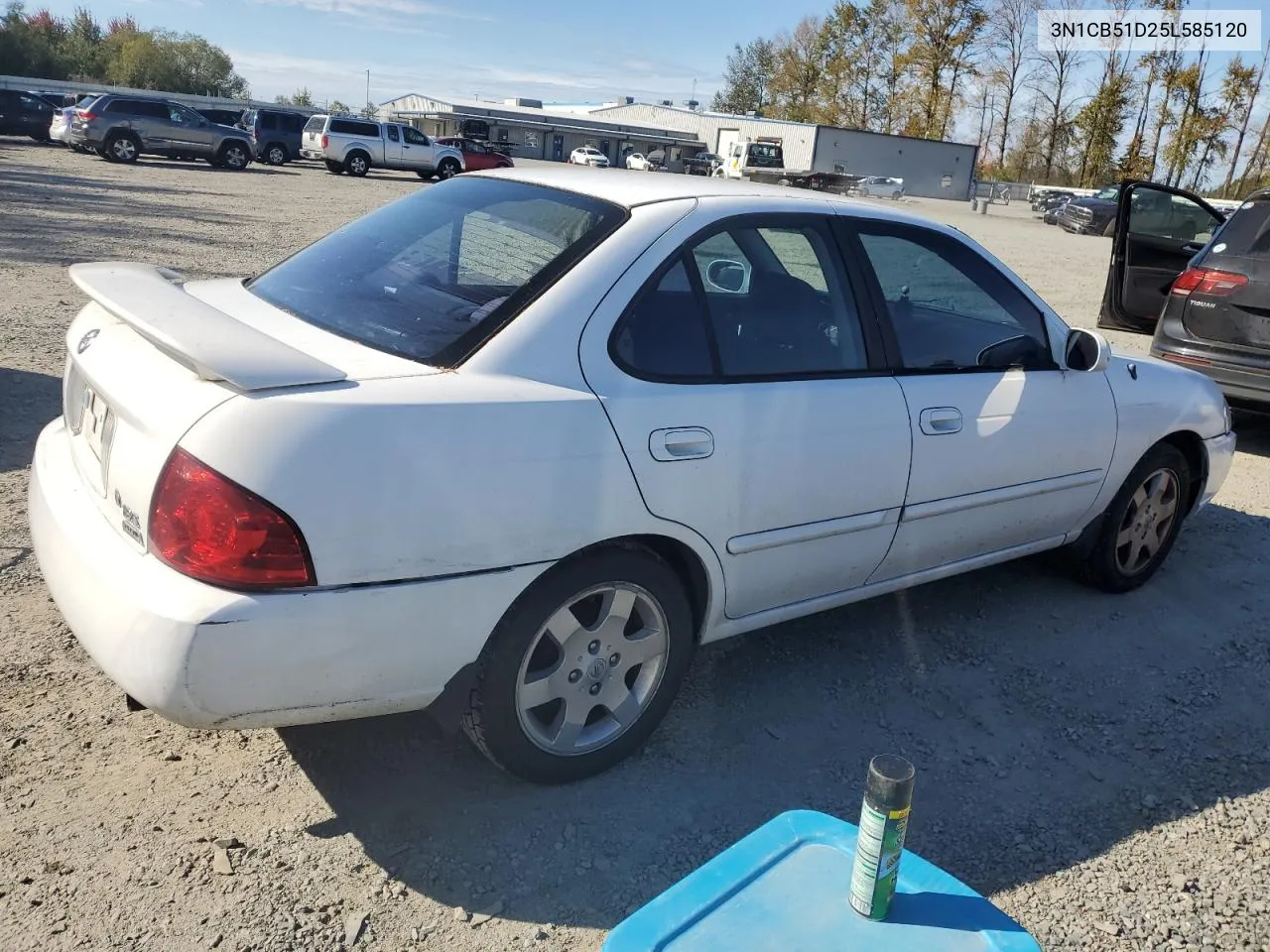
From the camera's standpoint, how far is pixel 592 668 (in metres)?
2.81

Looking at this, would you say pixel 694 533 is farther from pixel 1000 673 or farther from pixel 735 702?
pixel 1000 673

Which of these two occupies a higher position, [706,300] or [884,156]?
[706,300]

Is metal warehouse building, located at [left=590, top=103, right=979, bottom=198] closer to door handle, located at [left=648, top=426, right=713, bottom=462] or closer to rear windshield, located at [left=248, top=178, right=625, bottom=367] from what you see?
rear windshield, located at [left=248, top=178, right=625, bottom=367]

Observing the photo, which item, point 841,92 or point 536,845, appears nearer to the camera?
point 536,845

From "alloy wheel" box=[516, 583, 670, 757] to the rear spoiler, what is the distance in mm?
882

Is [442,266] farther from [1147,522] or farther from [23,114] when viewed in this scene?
[23,114]

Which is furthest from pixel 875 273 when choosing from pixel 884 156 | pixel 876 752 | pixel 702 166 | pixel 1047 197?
pixel 884 156

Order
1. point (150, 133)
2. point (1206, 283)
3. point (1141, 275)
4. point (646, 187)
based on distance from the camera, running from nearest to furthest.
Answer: point (646, 187) < point (1206, 283) < point (1141, 275) < point (150, 133)

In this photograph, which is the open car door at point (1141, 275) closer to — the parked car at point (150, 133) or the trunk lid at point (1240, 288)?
the trunk lid at point (1240, 288)

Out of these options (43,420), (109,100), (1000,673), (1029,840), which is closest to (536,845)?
(1029,840)

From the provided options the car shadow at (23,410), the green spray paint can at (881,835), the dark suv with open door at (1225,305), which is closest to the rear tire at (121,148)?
the car shadow at (23,410)

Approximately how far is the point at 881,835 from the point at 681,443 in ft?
4.04

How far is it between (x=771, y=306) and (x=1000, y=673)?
1.62m

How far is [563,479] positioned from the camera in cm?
252
